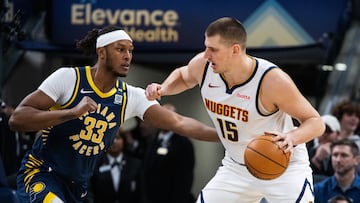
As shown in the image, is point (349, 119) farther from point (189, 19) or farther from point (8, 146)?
point (8, 146)

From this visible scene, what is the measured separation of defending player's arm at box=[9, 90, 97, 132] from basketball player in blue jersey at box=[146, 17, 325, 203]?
0.71 meters

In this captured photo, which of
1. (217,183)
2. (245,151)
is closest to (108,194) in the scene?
(217,183)

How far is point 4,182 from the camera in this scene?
28.6 ft

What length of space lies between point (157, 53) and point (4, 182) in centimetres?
389

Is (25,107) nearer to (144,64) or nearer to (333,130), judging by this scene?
(333,130)

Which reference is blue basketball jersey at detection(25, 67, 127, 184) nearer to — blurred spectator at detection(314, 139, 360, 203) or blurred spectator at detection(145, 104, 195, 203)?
blurred spectator at detection(314, 139, 360, 203)

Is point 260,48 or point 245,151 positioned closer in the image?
point 245,151

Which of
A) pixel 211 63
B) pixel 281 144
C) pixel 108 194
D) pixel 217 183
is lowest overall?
pixel 108 194

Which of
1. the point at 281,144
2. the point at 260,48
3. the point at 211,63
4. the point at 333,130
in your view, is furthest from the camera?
the point at 260,48

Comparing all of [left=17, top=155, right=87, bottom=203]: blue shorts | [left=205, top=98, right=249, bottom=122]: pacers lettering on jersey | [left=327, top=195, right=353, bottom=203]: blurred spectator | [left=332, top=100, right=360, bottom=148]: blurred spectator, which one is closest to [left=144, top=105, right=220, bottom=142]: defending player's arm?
[left=205, top=98, right=249, bottom=122]: pacers lettering on jersey

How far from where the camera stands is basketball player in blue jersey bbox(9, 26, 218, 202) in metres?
7.17

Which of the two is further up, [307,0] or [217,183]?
[307,0]

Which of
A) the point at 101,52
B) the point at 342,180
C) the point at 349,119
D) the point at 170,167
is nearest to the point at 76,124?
the point at 101,52

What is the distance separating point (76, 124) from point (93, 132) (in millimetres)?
153
